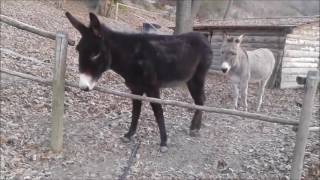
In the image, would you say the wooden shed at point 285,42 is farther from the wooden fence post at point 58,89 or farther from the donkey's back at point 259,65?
the wooden fence post at point 58,89

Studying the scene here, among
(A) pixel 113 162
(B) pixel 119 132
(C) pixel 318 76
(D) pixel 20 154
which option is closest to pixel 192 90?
(B) pixel 119 132

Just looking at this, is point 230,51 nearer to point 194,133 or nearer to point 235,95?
point 235,95

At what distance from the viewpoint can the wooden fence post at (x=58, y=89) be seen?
4664 millimetres

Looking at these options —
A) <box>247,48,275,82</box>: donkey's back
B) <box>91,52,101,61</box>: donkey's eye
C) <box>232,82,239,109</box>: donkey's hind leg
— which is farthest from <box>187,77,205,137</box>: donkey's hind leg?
<box>247,48,275,82</box>: donkey's back

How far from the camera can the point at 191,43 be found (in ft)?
18.6

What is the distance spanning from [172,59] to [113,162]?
5.24 ft

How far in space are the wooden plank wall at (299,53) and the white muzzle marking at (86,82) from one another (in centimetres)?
894

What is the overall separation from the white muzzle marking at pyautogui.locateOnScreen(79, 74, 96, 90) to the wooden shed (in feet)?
28.5

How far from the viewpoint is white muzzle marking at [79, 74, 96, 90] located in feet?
14.3

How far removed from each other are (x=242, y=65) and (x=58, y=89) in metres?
4.56

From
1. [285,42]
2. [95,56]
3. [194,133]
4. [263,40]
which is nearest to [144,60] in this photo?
[95,56]

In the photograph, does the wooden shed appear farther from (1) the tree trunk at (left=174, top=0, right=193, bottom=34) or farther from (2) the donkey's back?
(1) the tree trunk at (left=174, top=0, right=193, bottom=34)

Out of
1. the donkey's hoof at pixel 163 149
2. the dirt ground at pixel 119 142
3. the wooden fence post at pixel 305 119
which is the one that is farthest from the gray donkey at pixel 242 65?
the wooden fence post at pixel 305 119

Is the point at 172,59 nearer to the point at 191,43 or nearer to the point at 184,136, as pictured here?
the point at 191,43
